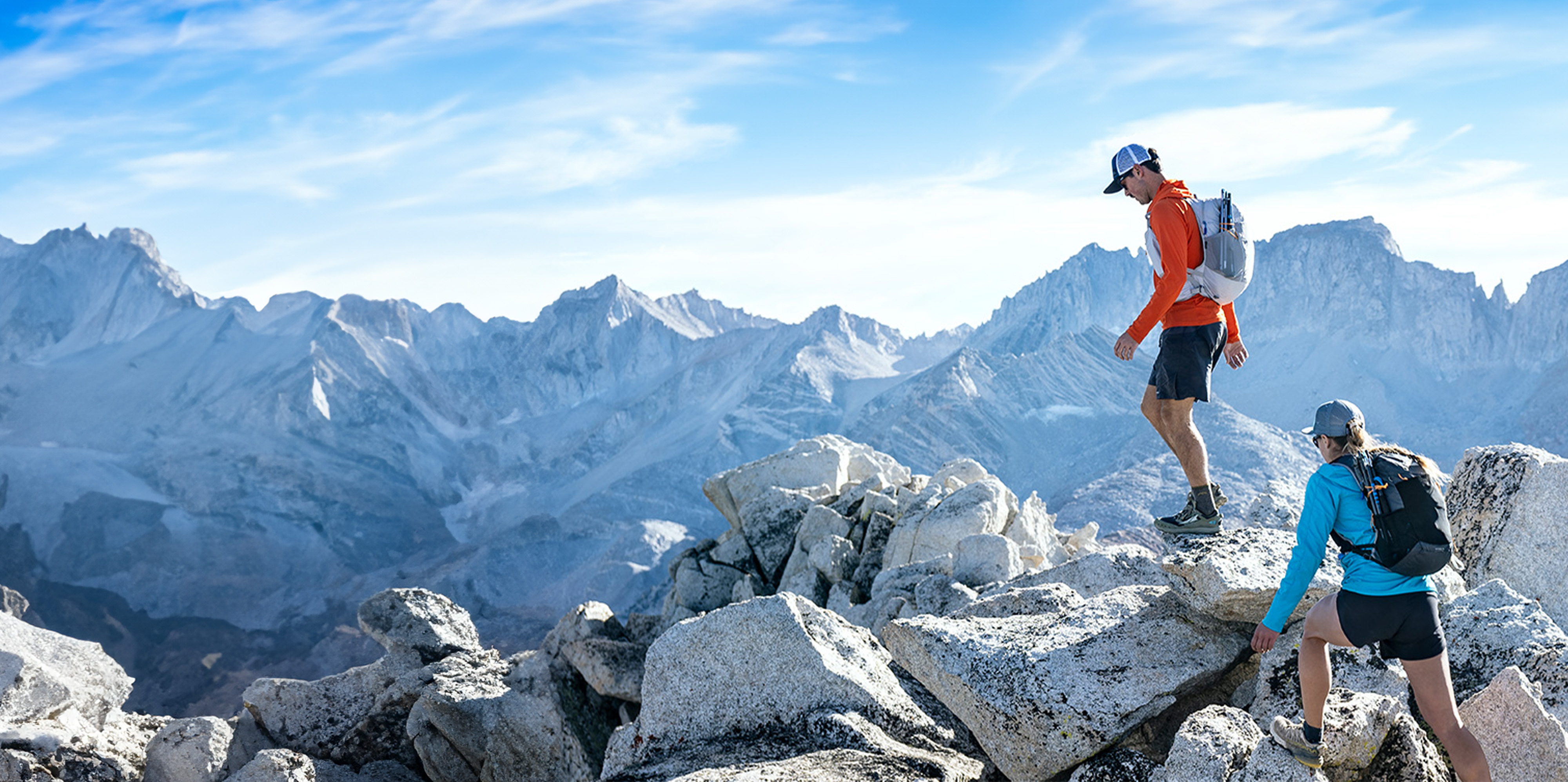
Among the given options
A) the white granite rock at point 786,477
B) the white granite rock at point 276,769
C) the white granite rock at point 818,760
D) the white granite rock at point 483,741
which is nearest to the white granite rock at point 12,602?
the white granite rock at point 786,477

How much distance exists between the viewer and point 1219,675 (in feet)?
27.3

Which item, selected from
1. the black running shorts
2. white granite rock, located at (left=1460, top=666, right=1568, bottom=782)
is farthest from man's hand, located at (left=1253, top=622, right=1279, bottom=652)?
the black running shorts

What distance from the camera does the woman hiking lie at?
5934 mm

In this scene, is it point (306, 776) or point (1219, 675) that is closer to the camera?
point (1219, 675)

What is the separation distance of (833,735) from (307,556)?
678ft

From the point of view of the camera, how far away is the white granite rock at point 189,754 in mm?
11906

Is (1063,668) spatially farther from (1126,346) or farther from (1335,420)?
(1335,420)

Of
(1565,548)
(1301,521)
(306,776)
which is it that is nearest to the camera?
(1301,521)

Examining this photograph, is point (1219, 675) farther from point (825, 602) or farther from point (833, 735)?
point (825, 602)

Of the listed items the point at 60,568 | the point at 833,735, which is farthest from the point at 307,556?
the point at 833,735

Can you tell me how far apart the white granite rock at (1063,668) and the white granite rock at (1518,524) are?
3.33 m

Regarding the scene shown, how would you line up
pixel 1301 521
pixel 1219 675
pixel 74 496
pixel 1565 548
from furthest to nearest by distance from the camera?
1. pixel 74 496
2. pixel 1565 548
3. pixel 1219 675
4. pixel 1301 521

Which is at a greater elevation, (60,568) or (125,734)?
(125,734)

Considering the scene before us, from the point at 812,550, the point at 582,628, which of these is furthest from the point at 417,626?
the point at 812,550
